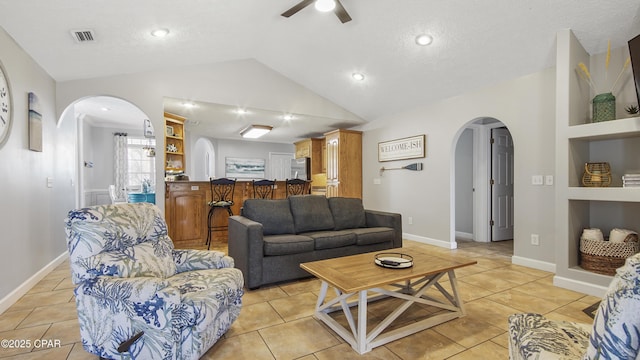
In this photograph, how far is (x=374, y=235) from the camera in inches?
141

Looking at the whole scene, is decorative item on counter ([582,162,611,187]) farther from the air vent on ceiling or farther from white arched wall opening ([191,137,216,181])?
white arched wall opening ([191,137,216,181])

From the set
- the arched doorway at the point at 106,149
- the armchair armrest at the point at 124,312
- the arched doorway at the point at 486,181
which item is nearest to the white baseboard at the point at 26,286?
the armchair armrest at the point at 124,312

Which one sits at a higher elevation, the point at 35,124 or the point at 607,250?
the point at 35,124

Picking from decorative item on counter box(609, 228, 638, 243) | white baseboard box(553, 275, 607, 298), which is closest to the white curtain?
white baseboard box(553, 275, 607, 298)

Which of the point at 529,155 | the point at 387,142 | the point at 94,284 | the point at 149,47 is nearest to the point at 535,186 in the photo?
the point at 529,155

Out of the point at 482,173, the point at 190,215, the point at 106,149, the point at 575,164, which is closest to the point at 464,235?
the point at 482,173

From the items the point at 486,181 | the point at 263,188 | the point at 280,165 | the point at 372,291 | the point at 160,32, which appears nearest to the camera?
the point at 372,291

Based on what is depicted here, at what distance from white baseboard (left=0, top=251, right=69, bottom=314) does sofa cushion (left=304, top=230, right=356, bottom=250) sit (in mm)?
2653

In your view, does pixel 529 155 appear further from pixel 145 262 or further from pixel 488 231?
pixel 145 262

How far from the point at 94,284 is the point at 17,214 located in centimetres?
192

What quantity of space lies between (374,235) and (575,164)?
7.06 feet

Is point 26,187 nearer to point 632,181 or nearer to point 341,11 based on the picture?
point 341,11

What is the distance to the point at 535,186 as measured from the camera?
3.67 metres

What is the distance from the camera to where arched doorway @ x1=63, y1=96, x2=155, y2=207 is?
20.6 ft
